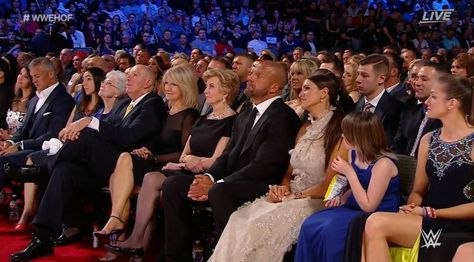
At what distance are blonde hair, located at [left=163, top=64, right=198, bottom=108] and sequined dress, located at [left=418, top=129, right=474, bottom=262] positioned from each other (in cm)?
229

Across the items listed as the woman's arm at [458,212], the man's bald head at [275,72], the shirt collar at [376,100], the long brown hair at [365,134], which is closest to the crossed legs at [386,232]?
the woman's arm at [458,212]

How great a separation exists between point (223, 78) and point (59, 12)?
9647 mm

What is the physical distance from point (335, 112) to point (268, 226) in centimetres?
87

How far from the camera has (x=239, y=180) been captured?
199 inches

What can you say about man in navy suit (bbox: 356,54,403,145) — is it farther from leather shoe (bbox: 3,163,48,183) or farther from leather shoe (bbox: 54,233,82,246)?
leather shoe (bbox: 3,163,48,183)

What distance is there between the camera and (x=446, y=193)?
411 centimetres

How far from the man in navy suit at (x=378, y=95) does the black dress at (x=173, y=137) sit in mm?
1269

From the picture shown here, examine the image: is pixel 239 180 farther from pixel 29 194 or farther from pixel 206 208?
pixel 29 194

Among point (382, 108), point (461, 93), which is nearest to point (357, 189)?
point (461, 93)

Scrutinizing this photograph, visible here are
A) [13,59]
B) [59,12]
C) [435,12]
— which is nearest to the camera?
[13,59]

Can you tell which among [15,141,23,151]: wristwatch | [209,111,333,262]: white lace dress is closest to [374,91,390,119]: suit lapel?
[209,111,333,262]: white lace dress

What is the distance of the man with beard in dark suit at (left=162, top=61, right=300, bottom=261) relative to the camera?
497 centimetres

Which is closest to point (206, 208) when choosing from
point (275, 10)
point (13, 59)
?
point (13, 59)

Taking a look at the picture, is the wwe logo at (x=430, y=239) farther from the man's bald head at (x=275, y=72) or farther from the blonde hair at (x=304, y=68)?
the blonde hair at (x=304, y=68)
